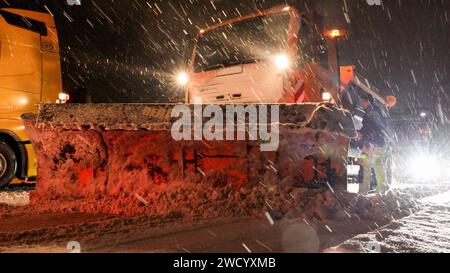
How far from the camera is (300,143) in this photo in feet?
13.5

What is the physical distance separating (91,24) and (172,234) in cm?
1091

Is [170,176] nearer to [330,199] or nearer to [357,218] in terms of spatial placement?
[330,199]

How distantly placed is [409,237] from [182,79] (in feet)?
14.8

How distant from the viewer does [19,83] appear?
7117 millimetres

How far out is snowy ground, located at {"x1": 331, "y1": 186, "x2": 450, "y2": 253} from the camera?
3297 mm

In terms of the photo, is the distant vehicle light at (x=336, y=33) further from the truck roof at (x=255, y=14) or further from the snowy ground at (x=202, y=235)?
the snowy ground at (x=202, y=235)

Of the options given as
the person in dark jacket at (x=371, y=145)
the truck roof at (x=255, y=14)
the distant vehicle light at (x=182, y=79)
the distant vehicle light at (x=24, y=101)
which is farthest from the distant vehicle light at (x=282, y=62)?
the distant vehicle light at (x=24, y=101)

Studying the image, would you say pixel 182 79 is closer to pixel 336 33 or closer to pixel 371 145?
pixel 336 33

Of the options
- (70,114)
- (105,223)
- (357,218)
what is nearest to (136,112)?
(70,114)

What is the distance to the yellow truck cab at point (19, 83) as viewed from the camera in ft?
23.0

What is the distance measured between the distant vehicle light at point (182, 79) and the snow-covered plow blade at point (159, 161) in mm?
2749

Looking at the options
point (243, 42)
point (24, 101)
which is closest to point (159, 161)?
point (243, 42)

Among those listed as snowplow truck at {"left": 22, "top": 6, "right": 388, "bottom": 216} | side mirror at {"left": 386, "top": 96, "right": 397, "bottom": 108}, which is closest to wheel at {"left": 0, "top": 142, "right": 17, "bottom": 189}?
snowplow truck at {"left": 22, "top": 6, "right": 388, "bottom": 216}

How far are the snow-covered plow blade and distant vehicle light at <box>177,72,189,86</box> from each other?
9.02 ft
